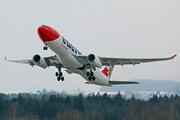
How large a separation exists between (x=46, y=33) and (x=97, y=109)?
21.4m

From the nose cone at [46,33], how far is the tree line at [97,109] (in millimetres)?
18772

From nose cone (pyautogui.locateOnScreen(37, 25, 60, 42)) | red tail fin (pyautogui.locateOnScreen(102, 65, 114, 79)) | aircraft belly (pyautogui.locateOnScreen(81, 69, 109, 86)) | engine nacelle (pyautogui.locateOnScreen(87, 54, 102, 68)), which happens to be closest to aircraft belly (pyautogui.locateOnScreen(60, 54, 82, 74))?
engine nacelle (pyautogui.locateOnScreen(87, 54, 102, 68))

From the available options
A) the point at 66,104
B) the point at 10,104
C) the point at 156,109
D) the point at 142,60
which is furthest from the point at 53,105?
the point at 142,60

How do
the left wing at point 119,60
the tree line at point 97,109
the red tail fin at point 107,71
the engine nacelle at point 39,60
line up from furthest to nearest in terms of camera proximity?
the tree line at point 97,109 → the red tail fin at point 107,71 → the engine nacelle at point 39,60 → the left wing at point 119,60

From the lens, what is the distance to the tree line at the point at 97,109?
4253cm

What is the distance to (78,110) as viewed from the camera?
144ft

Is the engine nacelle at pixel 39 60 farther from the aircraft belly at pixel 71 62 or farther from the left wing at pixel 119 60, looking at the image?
the left wing at pixel 119 60

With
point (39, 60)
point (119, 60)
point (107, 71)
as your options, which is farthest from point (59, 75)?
point (107, 71)

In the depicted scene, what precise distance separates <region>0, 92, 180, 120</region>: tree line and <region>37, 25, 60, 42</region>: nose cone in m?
18.8

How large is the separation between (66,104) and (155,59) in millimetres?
22574

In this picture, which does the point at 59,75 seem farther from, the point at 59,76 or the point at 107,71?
the point at 107,71

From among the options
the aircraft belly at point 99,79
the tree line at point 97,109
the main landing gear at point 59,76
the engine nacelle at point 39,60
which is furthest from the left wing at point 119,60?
the tree line at point 97,109

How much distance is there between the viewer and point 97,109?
44.1m

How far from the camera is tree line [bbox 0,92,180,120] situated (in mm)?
42531
